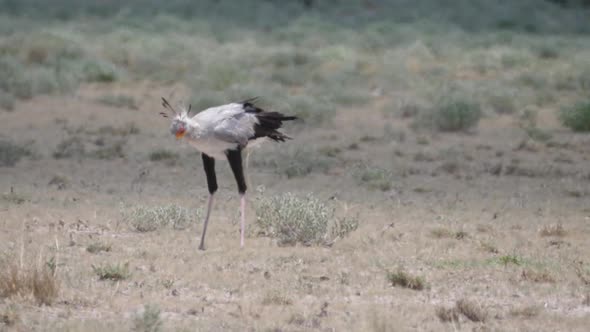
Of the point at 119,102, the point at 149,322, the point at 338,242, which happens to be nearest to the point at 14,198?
the point at 338,242

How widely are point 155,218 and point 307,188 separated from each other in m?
3.69

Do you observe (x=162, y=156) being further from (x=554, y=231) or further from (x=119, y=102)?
(x=554, y=231)

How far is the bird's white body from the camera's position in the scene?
796 centimetres

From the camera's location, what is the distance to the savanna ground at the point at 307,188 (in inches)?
263

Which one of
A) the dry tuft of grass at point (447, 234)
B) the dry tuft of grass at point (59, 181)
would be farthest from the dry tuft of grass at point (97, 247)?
the dry tuft of grass at point (59, 181)

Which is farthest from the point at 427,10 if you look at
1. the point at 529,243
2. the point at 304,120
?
the point at 529,243

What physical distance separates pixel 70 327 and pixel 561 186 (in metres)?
8.40

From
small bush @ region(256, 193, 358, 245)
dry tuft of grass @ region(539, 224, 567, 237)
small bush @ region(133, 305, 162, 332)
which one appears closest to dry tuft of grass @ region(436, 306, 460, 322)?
small bush @ region(133, 305, 162, 332)

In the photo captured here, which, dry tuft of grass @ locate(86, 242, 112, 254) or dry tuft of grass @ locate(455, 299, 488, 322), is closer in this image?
dry tuft of grass @ locate(455, 299, 488, 322)

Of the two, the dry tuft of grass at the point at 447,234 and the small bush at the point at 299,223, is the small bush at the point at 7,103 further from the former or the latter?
the dry tuft of grass at the point at 447,234

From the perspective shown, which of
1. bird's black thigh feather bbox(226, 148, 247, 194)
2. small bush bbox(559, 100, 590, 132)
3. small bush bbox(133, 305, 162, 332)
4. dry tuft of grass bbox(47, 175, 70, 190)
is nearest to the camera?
small bush bbox(133, 305, 162, 332)

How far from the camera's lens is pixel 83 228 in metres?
9.31

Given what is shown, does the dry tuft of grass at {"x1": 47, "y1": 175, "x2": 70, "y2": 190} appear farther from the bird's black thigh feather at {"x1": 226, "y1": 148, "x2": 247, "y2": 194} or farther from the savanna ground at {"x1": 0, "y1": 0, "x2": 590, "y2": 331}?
the bird's black thigh feather at {"x1": 226, "y1": 148, "x2": 247, "y2": 194}

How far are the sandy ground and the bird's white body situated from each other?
0.90m
